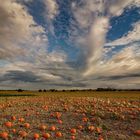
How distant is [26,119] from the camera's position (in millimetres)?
11688

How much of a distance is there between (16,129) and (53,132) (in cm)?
157

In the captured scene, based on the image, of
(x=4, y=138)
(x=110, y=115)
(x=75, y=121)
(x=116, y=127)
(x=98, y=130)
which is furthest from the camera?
(x=110, y=115)

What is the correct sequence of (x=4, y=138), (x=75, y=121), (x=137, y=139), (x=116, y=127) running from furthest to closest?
(x=75, y=121)
(x=116, y=127)
(x=137, y=139)
(x=4, y=138)

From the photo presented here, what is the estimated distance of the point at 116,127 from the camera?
10.5 m

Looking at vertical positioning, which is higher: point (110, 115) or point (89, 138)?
point (110, 115)

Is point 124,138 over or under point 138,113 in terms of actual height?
under

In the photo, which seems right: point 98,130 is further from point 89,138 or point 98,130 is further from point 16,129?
point 16,129

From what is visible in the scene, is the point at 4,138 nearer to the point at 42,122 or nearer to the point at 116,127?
the point at 42,122

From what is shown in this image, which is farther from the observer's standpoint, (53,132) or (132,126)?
(132,126)

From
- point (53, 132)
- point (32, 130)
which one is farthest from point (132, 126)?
point (32, 130)

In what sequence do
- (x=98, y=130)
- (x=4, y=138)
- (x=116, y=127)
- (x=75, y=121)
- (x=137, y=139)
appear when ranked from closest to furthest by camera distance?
(x=4, y=138), (x=137, y=139), (x=98, y=130), (x=116, y=127), (x=75, y=121)

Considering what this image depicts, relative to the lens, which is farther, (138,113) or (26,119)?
(138,113)

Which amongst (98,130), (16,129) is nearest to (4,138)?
(16,129)

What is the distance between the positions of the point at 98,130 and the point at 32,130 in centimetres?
269
